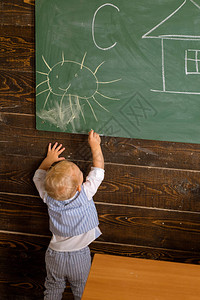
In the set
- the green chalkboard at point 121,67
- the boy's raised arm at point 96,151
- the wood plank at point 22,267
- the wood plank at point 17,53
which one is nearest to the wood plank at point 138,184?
the boy's raised arm at point 96,151

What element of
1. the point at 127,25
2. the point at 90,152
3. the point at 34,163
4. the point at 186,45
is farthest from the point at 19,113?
the point at 186,45

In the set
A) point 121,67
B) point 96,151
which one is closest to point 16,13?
point 121,67

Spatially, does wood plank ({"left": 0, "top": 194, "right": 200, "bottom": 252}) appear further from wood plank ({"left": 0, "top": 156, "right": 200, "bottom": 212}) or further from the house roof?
the house roof

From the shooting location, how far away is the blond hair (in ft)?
5.80

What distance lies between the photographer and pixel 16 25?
200cm

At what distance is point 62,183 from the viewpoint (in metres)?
1.77

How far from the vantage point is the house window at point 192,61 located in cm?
181

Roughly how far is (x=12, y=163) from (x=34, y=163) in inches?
5.6

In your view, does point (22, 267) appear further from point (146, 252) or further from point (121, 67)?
point (121, 67)

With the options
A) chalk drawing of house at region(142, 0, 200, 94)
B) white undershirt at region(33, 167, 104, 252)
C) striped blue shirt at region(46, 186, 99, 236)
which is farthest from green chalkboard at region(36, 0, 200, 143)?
striped blue shirt at region(46, 186, 99, 236)

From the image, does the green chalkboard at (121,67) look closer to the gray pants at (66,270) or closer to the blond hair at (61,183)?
the blond hair at (61,183)

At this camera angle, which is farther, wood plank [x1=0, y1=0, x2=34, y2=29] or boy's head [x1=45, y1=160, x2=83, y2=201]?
wood plank [x1=0, y1=0, x2=34, y2=29]

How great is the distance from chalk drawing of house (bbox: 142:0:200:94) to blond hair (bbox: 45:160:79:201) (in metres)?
0.63

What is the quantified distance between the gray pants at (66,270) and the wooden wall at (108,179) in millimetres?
255
